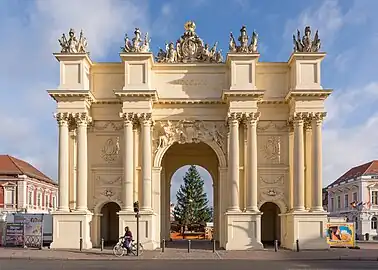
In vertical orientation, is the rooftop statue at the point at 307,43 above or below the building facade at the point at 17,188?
above

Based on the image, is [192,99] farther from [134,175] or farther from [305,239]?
[305,239]

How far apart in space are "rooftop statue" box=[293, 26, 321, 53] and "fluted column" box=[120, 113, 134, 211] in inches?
421

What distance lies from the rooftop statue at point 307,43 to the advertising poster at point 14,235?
777 inches

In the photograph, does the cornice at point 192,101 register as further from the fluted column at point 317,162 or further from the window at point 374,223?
the window at point 374,223

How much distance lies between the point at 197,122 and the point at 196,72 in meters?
3.04

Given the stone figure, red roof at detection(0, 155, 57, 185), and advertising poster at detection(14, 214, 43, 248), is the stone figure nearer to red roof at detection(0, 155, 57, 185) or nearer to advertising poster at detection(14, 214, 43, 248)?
advertising poster at detection(14, 214, 43, 248)

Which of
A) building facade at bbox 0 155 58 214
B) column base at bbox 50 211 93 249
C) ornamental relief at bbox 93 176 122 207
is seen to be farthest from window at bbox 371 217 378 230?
column base at bbox 50 211 93 249

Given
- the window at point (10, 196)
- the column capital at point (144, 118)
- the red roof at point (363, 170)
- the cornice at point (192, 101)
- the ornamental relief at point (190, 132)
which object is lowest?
the window at point (10, 196)

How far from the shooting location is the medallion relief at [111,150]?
135 feet

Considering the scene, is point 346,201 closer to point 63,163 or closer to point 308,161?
point 308,161

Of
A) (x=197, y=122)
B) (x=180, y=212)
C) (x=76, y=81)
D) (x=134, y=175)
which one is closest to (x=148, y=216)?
(x=134, y=175)

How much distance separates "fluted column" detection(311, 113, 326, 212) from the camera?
39.3m

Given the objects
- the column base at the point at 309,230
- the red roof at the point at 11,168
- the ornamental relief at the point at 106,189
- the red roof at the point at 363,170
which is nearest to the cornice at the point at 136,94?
the ornamental relief at the point at 106,189

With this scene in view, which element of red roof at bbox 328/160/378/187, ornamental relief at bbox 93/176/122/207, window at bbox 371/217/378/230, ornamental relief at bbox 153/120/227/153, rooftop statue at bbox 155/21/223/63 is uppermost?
rooftop statue at bbox 155/21/223/63
